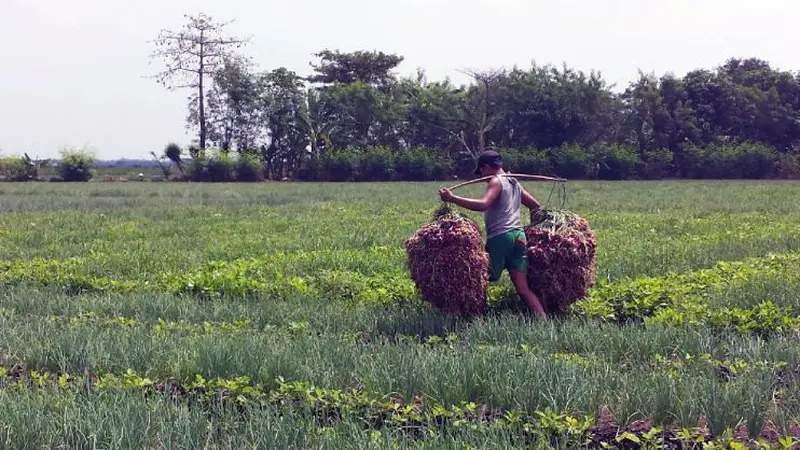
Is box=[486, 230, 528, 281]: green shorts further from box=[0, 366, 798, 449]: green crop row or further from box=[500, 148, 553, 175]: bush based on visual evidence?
box=[500, 148, 553, 175]: bush

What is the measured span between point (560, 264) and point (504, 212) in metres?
0.75

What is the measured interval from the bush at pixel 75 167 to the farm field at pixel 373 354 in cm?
4072

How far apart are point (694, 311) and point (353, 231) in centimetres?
871

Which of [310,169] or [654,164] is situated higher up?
[654,164]

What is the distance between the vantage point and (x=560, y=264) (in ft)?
24.1

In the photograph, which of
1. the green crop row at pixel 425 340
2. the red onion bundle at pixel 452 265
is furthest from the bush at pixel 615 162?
the green crop row at pixel 425 340

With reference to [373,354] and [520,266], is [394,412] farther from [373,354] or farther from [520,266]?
[520,266]

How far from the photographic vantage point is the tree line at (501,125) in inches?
1832

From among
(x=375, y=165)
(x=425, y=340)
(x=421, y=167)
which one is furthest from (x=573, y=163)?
(x=425, y=340)

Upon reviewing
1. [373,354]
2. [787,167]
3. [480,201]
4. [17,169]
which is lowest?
[373,354]

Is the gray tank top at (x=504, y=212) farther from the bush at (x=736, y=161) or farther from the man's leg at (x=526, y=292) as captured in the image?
the bush at (x=736, y=161)

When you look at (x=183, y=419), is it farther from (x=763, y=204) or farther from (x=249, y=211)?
(x=763, y=204)

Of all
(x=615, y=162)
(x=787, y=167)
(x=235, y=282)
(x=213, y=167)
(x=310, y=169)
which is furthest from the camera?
(x=310, y=169)

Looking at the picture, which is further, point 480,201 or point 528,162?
point 528,162
